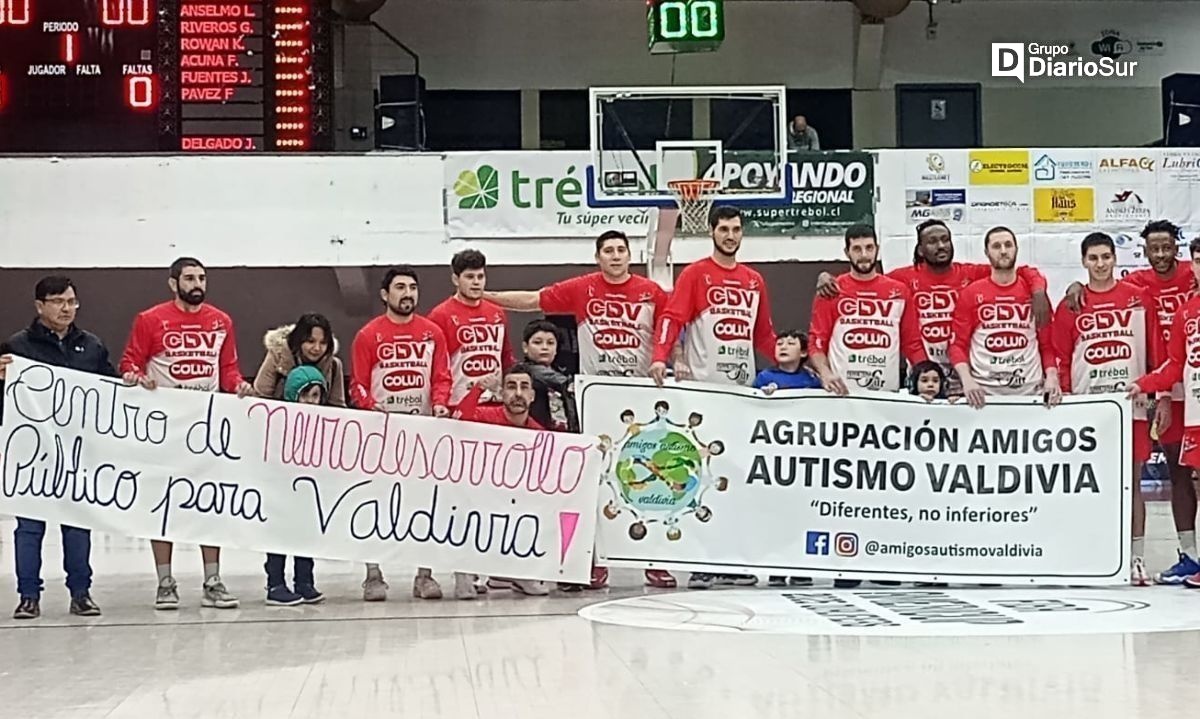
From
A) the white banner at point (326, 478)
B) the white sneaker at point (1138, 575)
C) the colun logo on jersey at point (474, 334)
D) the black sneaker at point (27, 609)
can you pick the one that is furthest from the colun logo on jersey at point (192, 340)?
the white sneaker at point (1138, 575)

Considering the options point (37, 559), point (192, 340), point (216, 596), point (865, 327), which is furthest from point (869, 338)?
point (37, 559)

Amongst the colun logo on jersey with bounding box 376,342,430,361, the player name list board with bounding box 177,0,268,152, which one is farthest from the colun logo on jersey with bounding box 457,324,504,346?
the player name list board with bounding box 177,0,268,152

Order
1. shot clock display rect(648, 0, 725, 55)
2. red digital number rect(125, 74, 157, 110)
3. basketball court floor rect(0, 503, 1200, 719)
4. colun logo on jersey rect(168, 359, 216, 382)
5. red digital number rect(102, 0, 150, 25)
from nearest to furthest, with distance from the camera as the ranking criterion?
1. basketball court floor rect(0, 503, 1200, 719)
2. colun logo on jersey rect(168, 359, 216, 382)
3. shot clock display rect(648, 0, 725, 55)
4. red digital number rect(102, 0, 150, 25)
5. red digital number rect(125, 74, 157, 110)

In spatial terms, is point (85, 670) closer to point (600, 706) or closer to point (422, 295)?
point (600, 706)

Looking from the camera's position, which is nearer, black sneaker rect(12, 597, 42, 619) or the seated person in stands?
black sneaker rect(12, 597, 42, 619)

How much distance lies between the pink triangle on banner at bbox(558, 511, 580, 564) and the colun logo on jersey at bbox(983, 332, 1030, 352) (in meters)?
2.29

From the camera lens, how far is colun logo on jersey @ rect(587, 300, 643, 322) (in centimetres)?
777

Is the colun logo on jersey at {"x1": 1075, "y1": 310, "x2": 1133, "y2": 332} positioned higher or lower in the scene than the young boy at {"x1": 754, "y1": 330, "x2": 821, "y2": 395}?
higher

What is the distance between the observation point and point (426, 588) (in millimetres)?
7453

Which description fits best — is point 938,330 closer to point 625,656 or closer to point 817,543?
point 817,543

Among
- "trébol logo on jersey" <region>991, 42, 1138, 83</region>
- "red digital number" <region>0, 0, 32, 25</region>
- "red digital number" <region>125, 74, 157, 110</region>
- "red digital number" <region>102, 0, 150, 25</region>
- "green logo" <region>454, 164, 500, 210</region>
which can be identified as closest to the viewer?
"red digital number" <region>0, 0, 32, 25</region>

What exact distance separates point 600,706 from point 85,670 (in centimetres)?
211

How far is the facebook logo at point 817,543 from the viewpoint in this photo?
7547mm

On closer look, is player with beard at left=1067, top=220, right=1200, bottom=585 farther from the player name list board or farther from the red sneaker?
the player name list board
